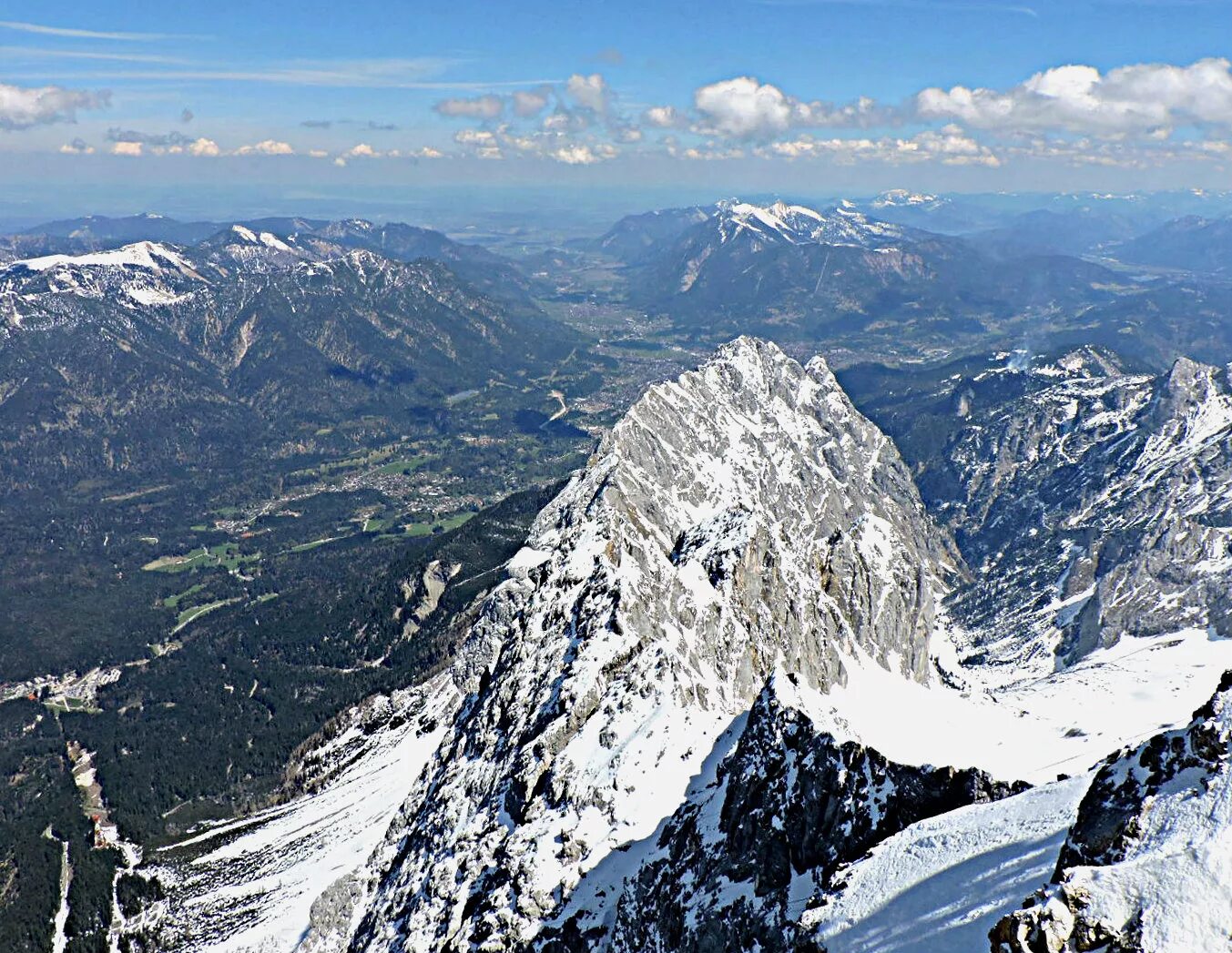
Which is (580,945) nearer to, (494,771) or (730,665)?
(494,771)

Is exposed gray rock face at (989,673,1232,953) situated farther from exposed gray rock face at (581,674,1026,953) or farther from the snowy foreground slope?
exposed gray rock face at (581,674,1026,953)

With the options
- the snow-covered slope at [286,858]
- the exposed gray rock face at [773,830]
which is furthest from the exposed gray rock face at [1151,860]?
the snow-covered slope at [286,858]

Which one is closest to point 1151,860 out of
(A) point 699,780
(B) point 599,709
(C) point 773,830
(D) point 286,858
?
(C) point 773,830

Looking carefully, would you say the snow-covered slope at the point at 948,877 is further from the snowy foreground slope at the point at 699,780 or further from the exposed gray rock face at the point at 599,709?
the exposed gray rock face at the point at 599,709

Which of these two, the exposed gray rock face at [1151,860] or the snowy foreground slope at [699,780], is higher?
the exposed gray rock face at [1151,860]

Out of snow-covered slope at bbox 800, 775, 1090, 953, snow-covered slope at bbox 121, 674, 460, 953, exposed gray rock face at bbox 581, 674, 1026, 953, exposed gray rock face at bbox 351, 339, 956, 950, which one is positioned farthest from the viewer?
snow-covered slope at bbox 121, 674, 460, 953

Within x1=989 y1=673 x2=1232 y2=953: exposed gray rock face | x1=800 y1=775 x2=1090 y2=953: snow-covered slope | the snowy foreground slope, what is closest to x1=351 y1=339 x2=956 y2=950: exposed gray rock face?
the snowy foreground slope

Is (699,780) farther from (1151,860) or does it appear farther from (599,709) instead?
(1151,860)
